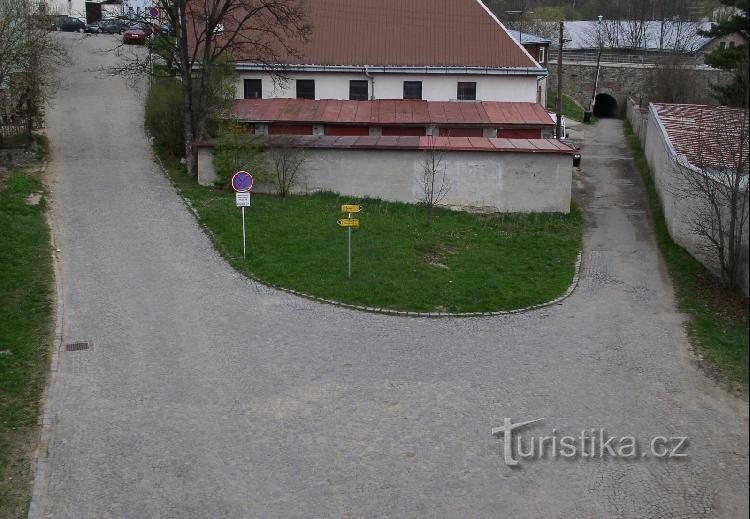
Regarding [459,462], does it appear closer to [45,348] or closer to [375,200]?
[45,348]

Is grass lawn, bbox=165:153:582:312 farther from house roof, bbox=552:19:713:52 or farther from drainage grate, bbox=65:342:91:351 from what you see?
house roof, bbox=552:19:713:52

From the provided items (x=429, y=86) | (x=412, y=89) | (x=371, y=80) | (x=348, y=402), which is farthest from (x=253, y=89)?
(x=348, y=402)

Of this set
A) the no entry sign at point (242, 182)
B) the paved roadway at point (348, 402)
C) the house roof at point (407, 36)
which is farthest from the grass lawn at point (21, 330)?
the house roof at point (407, 36)

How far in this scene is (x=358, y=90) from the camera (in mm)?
33125

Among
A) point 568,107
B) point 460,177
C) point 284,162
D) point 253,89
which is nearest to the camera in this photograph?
point 284,162

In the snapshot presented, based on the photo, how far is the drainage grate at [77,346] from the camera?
520 inches

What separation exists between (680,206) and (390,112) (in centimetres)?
1260

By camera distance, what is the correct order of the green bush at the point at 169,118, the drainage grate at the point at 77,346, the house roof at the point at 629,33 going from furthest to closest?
the house roof at the point at 629,33, the green bush at the point at 169,118, the drainage grate at the point at 77,346

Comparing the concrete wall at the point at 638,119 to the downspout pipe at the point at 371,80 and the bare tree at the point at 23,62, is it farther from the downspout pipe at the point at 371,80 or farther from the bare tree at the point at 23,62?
the bare tree at the point at 23,62

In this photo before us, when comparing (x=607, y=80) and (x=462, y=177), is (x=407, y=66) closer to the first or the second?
(x=462, y=177)

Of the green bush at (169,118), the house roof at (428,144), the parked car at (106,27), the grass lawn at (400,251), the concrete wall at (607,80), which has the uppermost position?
the parked car at (106,27)

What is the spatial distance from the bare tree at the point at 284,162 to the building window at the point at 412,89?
10628mm

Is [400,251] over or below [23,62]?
below

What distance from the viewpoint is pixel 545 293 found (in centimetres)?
1652
